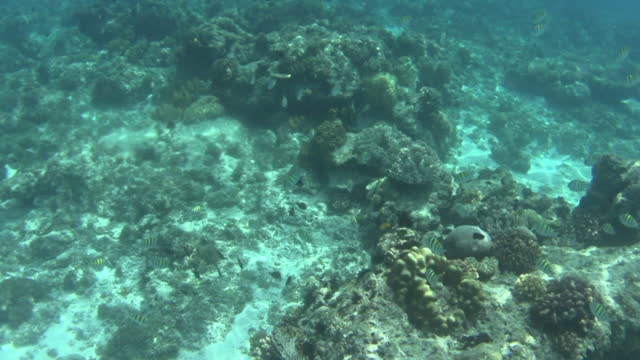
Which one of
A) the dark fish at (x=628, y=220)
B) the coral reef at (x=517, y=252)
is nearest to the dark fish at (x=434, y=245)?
the coral reef at (x=517, y=252)

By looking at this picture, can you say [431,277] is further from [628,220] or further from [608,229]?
[608,229]

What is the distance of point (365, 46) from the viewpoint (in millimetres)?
14297

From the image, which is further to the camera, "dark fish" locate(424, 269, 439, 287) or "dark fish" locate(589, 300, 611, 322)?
"dark fish" locate(424, 269, 439, 287)

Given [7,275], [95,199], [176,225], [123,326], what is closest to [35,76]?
[95,199]

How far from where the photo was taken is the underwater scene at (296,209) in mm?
6531

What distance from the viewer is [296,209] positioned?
11070 millimetres

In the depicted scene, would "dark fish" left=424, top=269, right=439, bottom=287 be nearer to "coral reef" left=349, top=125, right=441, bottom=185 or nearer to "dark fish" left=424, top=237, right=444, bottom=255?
"dark fish" left=424, top=237, right=444, bottom=255

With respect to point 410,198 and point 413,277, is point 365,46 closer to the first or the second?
point 410,198

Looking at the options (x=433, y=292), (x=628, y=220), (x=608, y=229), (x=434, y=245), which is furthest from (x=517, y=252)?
(x=608, y=229)

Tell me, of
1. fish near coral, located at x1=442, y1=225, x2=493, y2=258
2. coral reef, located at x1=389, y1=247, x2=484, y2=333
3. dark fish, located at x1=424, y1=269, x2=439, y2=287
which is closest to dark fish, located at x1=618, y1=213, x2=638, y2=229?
fish near coral, located at x1=442, y1=225, x2=493, y2=258

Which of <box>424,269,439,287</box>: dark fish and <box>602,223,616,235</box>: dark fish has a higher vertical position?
<box>424,269,439,287</box>: dark fish

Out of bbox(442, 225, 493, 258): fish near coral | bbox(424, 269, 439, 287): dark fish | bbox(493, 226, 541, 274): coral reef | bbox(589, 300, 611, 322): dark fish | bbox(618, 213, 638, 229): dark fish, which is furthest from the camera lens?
bbox(618, 213, 638, 229): dark fish

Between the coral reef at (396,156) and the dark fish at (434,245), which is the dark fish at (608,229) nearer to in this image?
the coral reef at (396,156)

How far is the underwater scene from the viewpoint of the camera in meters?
→ 6.53
